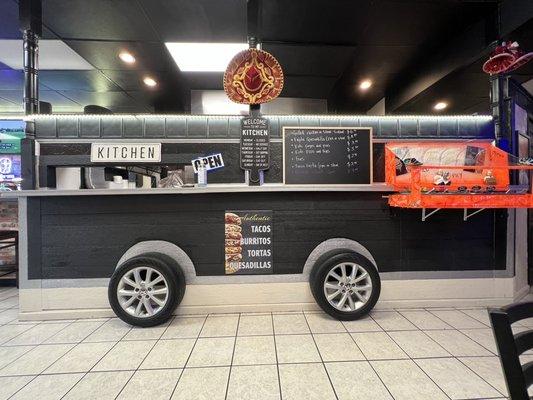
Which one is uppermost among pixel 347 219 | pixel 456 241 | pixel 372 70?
pixel 372 70

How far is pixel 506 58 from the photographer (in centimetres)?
319

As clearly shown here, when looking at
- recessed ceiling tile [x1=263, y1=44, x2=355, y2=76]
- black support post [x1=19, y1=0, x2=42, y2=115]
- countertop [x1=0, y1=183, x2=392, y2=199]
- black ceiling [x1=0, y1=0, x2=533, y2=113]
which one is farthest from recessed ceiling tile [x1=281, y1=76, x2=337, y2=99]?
black support post [x1=19, y1=0, x2=42, y2=115]

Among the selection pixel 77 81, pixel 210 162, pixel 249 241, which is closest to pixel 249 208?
pixel 249 241

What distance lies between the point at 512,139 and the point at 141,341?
5114mm

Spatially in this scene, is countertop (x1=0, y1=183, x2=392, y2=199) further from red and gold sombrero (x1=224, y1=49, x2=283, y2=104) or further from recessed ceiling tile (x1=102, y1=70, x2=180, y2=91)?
recessed ceiling tile (x1=102, y1=70, x2=180, y2=91)

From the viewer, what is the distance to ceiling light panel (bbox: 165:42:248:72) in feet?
13.7

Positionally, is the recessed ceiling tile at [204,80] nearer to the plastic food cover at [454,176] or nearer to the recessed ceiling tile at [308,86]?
the recessed ceiling tile at [308,86]

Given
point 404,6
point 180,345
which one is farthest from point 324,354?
point 404,6

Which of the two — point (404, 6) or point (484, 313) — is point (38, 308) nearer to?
point (484, 313)

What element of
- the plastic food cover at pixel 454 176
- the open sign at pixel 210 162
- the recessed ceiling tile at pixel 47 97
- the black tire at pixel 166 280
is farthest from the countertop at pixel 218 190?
the recessed ceiling tile at pixel 47 97

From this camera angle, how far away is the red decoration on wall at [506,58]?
123 inches

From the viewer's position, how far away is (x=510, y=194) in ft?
9.41

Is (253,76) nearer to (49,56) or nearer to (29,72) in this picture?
(29,72)

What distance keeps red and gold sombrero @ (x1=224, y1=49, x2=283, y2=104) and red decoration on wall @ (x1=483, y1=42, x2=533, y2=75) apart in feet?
8.65
